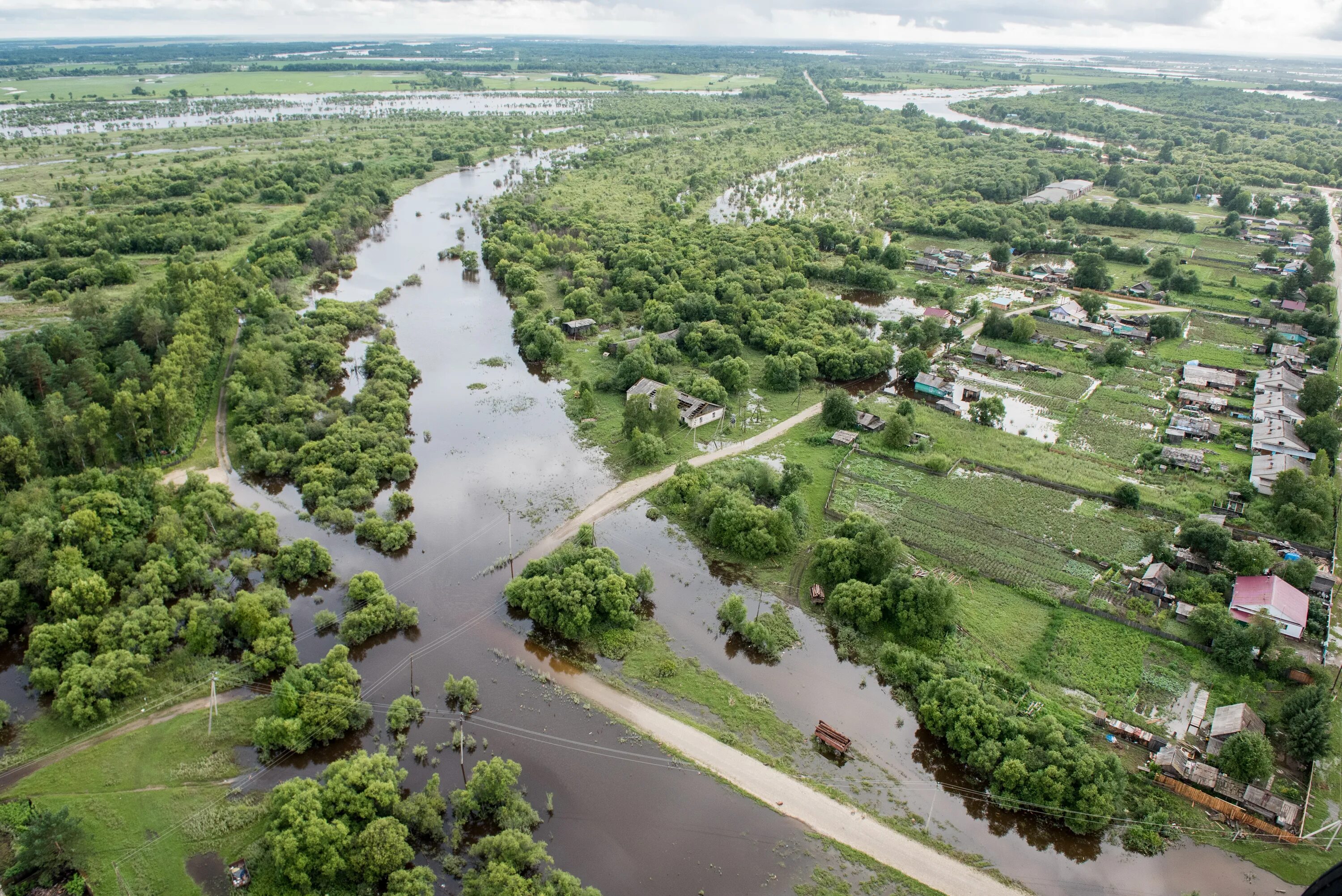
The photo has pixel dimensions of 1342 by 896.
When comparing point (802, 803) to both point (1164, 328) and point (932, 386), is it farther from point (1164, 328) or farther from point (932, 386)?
point (1164, 328)

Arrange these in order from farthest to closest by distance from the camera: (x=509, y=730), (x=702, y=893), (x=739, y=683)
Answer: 1. (x=739, y=683)
2. (x=509, y=730)
3. (x=702, y=893)

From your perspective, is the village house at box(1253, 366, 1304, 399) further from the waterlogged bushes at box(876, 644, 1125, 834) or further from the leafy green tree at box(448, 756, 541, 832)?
the leafy green tree at box(448, 756, 541, 832)

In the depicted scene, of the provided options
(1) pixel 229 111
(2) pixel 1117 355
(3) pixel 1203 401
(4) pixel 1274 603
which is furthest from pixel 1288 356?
(1) pixel 229 111

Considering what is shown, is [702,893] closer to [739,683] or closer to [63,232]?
[739,683]

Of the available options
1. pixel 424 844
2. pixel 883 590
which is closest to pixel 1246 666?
pixel 883 590

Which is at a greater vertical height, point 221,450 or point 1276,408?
point 1276,408
